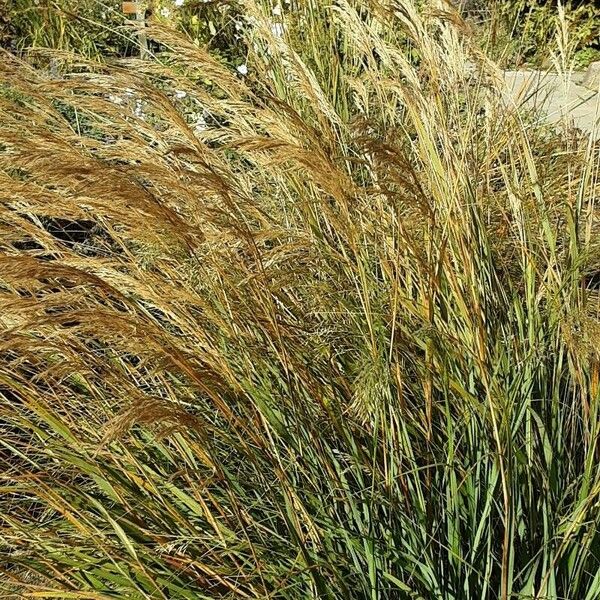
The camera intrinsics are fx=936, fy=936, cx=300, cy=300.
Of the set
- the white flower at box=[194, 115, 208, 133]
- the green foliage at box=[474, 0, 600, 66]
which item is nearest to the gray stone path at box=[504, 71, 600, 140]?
the green foliage at box=[474, 0, 600, 66]

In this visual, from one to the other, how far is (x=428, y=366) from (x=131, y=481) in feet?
2.29

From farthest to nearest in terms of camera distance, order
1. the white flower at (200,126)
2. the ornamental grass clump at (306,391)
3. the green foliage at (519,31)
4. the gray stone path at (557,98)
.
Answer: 1. the green foliage at (519,31)
2. the white flower at (200,126)
3. the gray stone path at (557,98)
4. the ornamental grass clump at (306,391)

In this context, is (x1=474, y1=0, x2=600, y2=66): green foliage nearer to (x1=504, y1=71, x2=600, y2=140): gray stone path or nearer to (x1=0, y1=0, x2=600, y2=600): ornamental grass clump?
(x1=504, y1=71, x2=600, y2=140): gray stone path

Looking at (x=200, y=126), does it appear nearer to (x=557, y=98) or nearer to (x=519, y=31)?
(x=519, y=31)

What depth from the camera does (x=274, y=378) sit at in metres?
2.16

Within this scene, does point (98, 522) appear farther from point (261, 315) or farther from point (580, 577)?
point (580, 577)

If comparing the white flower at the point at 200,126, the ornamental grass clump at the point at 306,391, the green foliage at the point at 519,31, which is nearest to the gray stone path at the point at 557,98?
the green foliage at the point at 519,31

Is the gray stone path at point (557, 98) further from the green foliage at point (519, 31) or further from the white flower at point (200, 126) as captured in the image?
the white flower at point (200, 126)

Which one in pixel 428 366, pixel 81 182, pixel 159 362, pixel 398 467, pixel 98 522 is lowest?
pixel 98 522

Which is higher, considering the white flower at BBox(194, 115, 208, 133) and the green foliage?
the green foliage

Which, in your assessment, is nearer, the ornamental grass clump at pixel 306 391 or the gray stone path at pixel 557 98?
the ornamental grass clump at pixel 306 391

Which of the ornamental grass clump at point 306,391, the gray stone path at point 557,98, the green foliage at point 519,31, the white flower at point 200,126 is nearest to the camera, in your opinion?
the ornamental grass clump at point 306,391

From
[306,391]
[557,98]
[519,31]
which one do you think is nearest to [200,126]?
[306,391]

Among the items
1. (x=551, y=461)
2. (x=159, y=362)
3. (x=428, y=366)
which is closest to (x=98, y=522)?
(x=159, y=362)
